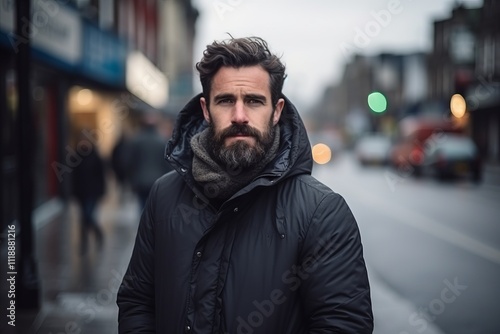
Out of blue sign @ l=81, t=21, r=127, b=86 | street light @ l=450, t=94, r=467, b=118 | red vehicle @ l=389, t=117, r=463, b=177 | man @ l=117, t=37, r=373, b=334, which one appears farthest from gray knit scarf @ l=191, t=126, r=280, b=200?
red vehicle @ l=389, t=117, r=463, b=177

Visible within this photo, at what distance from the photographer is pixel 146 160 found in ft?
32.7

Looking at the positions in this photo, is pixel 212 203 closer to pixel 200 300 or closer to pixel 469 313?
pixel 200 300

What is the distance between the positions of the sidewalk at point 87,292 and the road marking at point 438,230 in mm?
2220

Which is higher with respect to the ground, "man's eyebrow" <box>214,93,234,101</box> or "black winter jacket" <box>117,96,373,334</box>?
→ "man's eyebrow" <box>214,93,234,101</box>

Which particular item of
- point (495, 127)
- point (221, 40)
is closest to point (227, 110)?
point (221, 40)

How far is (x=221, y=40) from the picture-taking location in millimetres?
2420

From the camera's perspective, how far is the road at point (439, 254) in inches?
246

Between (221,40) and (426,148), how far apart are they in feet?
86.8

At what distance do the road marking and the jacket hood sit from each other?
706 centimetres

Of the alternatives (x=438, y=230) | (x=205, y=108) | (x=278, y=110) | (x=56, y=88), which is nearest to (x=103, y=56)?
(x=56, y=88)

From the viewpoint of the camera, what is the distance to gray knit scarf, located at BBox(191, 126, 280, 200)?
7.81 ft

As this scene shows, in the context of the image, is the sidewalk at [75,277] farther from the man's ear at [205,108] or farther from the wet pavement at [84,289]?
the man's ear at [205,108]

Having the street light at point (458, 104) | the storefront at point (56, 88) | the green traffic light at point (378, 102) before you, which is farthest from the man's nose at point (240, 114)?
the street light at point (458, 104)

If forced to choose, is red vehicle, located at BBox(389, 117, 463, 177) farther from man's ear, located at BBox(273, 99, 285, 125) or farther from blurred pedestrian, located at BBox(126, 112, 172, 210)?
man's ear, located at BBox(273, 99, 285, 125)
